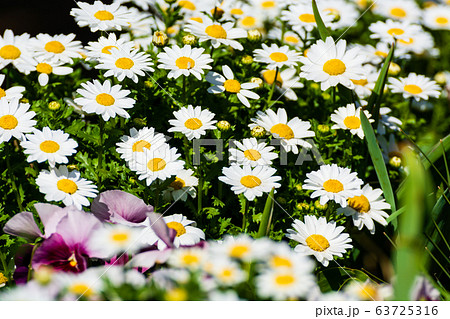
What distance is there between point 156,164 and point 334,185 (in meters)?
0.50

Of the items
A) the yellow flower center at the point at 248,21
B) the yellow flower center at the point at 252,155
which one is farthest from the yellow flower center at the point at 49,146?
the yellow flower center at the point at 248,21

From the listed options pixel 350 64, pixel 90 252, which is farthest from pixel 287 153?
Answer: pixel 90 252

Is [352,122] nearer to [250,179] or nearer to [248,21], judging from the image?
[250,179]

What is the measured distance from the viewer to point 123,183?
1.55 metres

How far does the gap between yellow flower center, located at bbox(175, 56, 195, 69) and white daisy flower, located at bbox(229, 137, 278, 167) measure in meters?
0.31

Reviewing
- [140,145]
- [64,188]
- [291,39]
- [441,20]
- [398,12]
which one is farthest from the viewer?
[441,20]

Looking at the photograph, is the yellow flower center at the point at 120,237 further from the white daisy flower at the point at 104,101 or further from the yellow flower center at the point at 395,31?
the yellow flower center at the point at 395,31

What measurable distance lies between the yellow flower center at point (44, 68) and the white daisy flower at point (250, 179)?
2.36 feet

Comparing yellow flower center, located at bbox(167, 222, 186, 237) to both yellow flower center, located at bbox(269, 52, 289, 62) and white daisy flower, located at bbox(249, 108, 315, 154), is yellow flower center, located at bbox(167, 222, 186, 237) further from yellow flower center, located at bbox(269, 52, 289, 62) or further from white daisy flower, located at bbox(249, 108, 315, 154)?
yellow flower center, located at bbox(269, 52, 289, 62)

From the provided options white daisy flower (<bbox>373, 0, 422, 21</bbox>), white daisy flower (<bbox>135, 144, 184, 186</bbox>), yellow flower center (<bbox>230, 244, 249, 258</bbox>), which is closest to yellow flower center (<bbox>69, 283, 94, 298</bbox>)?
yellow flower center (<bbox>230, 244, 249, 258</bbox>)

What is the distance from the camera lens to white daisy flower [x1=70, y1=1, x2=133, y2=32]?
A: 1.73 meters

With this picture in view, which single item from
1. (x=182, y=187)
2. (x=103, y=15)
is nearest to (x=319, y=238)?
(x=182, y=187)

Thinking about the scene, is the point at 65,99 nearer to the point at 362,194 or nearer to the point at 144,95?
the point at 144,95

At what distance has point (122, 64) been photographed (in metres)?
1.61
